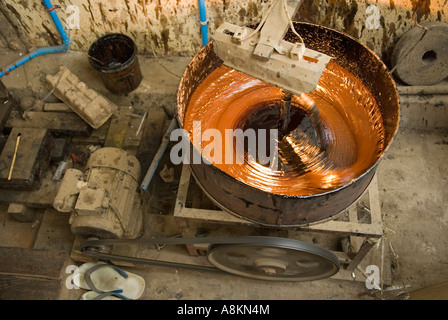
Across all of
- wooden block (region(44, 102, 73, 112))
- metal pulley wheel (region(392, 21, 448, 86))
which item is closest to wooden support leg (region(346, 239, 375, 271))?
metal pulley wheel (region(392, 21, 448, 86))

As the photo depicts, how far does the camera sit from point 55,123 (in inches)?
133

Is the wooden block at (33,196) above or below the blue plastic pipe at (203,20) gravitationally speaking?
below

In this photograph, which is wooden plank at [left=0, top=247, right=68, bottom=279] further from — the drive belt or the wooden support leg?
the wooden support leg

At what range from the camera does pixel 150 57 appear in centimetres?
375

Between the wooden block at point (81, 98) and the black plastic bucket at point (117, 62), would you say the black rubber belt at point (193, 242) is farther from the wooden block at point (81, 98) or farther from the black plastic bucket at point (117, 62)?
the black plastic bucket at point (117, 62)

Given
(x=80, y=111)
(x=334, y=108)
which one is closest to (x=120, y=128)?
(x=80, y=111)

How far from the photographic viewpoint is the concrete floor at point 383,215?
303 cm

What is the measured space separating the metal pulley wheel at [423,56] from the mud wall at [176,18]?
12 centimetres

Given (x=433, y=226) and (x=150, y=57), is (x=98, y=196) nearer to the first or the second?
(x=150, y=57)

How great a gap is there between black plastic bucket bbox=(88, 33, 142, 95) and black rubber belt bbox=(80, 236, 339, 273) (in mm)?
1298

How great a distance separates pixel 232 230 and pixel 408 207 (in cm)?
140

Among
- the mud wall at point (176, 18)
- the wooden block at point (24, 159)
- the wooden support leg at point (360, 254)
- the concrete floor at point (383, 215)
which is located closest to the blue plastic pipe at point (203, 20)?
the mud wall at point (176, 18)

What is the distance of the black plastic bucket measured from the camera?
10.8 feet

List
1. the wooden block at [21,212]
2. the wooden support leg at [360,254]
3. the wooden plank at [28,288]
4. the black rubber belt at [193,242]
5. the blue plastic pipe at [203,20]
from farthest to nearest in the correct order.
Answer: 1. the blue plastic pipe at [203,20]
2. the wooden block at [21,212]
3. the wooden plank at [28,288]
4. the wooden support leg at [360,254]
5. the black rubber belt at [193,242]
